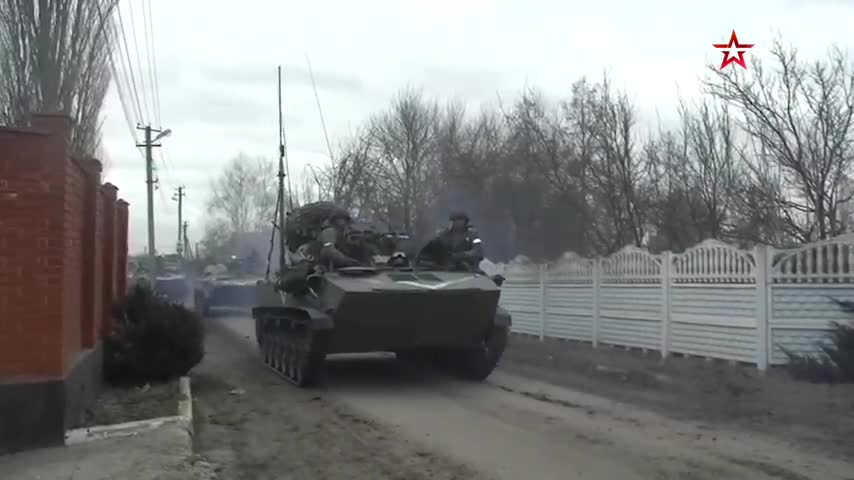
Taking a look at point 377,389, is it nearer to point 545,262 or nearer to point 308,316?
point 308,316

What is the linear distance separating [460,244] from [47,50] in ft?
28.8

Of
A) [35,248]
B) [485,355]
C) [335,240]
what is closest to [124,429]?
[35,248]

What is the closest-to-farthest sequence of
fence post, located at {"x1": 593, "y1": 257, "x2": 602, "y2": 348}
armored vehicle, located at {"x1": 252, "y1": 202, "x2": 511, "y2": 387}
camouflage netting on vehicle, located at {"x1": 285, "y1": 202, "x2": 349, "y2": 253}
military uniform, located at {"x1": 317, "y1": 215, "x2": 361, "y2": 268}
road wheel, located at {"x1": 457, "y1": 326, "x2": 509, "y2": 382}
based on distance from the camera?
armored vehicle, located at {"x1": 252, "y1": 202, "x2": 511, "y2": 387}
military uniform, located at {"x1": 317, "y1": 215, "x2": 361, "y2": 268}
road wheel, located at {"x1": 457, "y1": 326, "x2": 509, "y2": 382}
camouflage netting on vehicle, located at {"x1": 285, "y1": 202, "x2": 349, "y2": 253}
fence post, located at {"x1": 593, "y1": 257, "x2": 602, "y2": 348}

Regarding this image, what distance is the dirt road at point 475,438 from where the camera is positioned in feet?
24.0

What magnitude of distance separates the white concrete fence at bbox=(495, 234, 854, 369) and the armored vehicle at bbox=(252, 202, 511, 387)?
8.43ft

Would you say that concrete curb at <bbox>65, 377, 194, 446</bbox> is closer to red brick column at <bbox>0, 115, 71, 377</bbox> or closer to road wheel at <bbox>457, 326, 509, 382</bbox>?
red brick column at <bbox>0, 115, 71, 377</bbox>

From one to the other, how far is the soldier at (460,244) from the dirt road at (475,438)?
1.75 m

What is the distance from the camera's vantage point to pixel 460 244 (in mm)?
13758

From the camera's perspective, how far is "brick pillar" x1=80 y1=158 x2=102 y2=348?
9.95 meters

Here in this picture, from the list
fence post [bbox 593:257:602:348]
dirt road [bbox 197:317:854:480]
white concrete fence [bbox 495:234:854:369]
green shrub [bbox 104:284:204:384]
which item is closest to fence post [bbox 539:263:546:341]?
white concrete fence [bbox 495:234:854:369]

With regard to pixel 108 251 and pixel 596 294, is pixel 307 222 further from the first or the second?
pixel 596 294

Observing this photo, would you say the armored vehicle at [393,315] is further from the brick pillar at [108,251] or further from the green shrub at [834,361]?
the green shrub at [834,361]

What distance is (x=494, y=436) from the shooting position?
880cm

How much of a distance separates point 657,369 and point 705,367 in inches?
30.6
